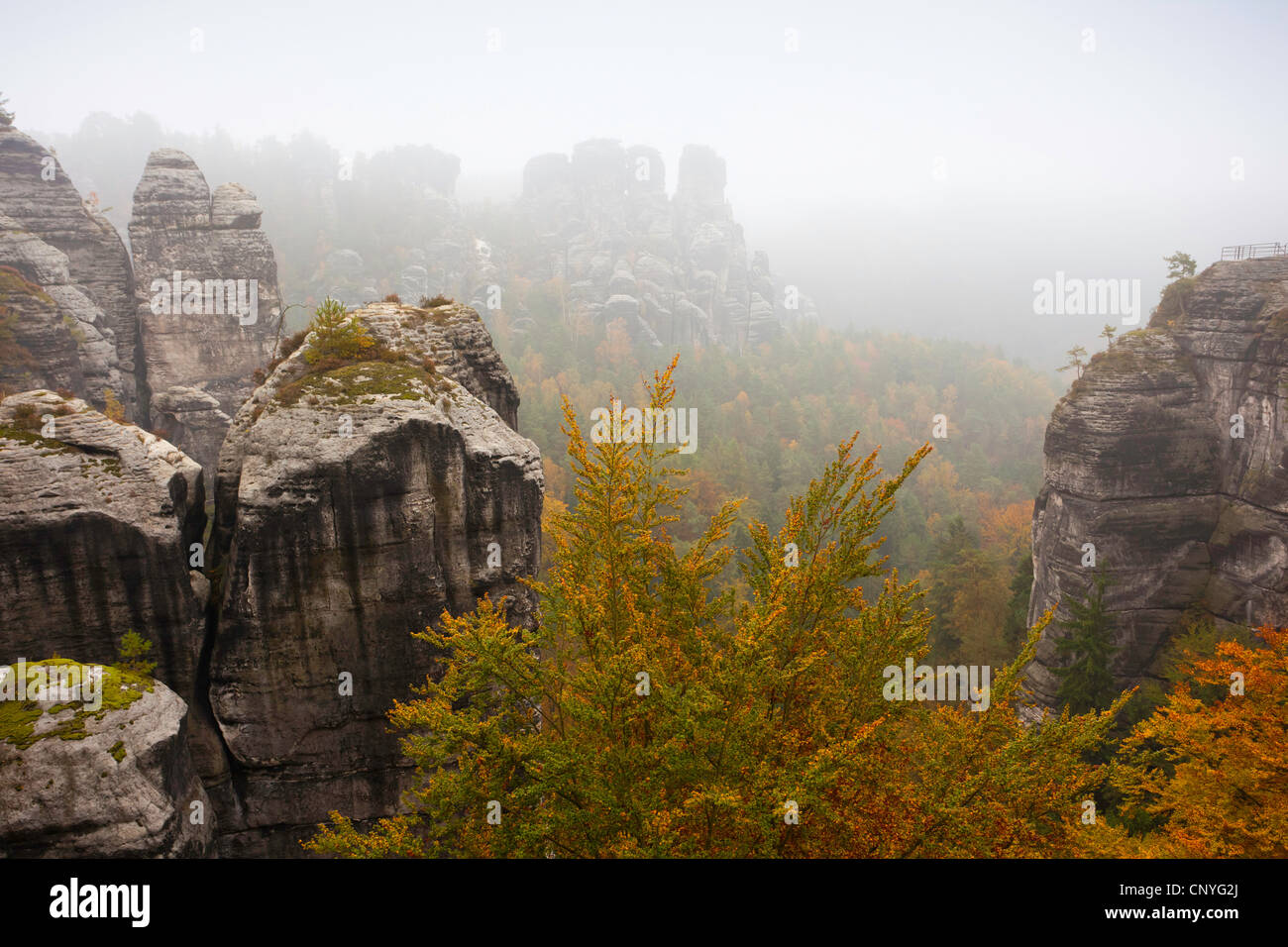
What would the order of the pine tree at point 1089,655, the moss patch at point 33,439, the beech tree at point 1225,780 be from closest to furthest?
the moss patch at point 33,439 → the beech tree at point 1225,780 → the pine tree at point 1089,655

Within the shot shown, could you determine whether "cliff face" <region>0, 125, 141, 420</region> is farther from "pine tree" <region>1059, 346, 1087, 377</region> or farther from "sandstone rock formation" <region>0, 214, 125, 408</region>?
"pine tree" <region>1059, 346, 1087, 377</region>

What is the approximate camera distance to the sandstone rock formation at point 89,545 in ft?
35.3

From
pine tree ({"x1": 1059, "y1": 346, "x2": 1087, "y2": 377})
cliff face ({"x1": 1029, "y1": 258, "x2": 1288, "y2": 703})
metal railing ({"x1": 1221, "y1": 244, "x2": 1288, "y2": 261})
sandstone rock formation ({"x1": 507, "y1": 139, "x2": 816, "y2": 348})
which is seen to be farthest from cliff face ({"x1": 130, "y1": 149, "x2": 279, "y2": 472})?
sandstone rock formation ({"x1": 507, "y1": 139, "x2": 816, "y2": 348})

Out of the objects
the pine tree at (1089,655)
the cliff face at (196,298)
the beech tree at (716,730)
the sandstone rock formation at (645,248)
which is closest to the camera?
the beech tree at (716,730)

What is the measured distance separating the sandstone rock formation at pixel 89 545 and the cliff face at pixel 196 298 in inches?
744

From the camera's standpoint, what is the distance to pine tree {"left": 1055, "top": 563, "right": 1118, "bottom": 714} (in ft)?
88.1

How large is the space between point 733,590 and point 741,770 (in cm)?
295

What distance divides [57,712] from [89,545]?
9.12ft

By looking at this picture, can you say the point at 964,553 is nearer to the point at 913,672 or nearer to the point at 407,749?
the point at 913,672

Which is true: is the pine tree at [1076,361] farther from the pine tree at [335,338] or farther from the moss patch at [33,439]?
the moss patch at [33,439]

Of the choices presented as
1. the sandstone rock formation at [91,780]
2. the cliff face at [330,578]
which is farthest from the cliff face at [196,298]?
the sandstone rock formation at [91,780]

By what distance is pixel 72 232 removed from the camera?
→ 2953 cm

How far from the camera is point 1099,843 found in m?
9.56
